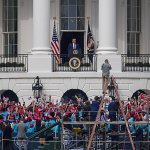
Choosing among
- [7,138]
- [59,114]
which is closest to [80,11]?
[59,114]

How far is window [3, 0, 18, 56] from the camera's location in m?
56.4

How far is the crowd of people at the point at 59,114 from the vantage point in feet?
127

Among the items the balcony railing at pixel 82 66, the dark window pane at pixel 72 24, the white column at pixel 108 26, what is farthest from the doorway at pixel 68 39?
the white column at pixel 108 26

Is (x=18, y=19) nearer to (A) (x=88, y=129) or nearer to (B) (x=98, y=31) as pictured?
(B) (x=98, y=31)

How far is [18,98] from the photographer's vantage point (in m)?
51.3

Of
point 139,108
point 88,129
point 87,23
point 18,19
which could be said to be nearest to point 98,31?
point 87,23

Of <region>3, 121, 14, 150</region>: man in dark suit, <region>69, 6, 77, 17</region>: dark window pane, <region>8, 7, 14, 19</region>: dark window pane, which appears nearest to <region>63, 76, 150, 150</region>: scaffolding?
<region>3, 121, 14, 150</region>: man in dark suit

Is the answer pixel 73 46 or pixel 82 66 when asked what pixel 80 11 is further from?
pixel 82 66

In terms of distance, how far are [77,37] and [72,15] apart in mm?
1239

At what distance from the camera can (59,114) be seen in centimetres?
4231

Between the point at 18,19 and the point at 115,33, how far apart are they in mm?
6734

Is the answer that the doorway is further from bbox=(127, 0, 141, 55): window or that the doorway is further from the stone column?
the stone column

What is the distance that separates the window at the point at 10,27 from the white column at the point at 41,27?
15.1 feet

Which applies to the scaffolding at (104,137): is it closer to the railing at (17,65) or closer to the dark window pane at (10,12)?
the railing at (17,65)
